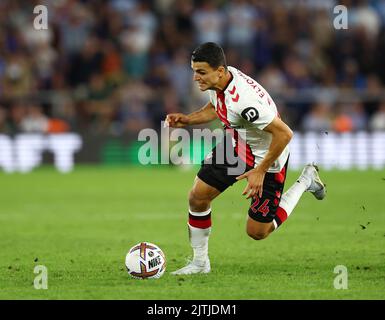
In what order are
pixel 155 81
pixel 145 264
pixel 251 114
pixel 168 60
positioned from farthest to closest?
1. pixel 168 60
2. pixel 155 81
3. pixel 145 264
4. pixel 251 114

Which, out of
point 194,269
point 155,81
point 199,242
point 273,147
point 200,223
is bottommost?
point 194,269

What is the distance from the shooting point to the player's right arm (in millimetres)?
8258

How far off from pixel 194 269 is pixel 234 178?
33.2 inches

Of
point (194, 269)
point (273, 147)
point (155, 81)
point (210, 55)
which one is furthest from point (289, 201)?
point (155, 81)


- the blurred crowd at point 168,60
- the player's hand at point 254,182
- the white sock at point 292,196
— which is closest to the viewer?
Result: the player's hand at point 254,182

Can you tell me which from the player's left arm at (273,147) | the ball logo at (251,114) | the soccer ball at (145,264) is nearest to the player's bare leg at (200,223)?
the soccer ball at (145,264)

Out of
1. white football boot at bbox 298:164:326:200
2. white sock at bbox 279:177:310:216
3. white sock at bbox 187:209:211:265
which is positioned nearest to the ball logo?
white sock at bbox 187:209:211:265

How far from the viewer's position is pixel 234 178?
26.4ft

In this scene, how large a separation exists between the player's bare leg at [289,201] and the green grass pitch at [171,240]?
1.16 feet

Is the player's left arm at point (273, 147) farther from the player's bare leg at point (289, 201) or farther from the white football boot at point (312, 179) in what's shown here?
the white football boot at point (312, 179)

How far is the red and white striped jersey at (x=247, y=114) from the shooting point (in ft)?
24.5

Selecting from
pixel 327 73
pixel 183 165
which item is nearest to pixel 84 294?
pixel 183 165

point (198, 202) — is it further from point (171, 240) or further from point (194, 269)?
point (171, 240)

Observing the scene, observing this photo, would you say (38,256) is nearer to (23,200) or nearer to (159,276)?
(159,276)
